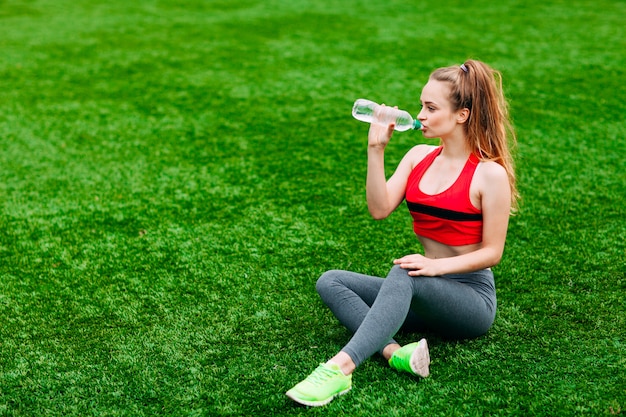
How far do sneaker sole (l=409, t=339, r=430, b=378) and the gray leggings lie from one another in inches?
4.0

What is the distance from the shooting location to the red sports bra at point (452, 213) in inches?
100

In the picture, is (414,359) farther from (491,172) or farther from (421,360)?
(491,172)

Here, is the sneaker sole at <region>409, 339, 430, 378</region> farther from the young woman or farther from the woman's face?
the woman's face

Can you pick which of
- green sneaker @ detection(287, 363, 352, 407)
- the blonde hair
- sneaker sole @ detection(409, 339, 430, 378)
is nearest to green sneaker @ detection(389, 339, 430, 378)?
sneaker sole @ detection(409, 339, 430, 378)

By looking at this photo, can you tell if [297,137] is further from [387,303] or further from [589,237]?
[387,303]

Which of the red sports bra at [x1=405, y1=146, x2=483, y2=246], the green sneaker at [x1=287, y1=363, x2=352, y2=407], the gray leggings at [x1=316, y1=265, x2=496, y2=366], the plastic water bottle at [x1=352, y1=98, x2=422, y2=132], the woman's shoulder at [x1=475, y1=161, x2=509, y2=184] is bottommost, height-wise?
the green sneaker at [x1=287, y1=363, x2=352, y2=407]

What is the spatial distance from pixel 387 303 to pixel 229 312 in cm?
88

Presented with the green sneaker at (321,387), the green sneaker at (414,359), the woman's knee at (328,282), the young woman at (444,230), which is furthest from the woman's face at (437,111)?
the green sneaker at (321,387)

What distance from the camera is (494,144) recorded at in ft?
8.57

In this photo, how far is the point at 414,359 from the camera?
2.43 meters

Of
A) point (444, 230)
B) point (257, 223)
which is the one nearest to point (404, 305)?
point (444, 230)

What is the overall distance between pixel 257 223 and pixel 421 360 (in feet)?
5.56

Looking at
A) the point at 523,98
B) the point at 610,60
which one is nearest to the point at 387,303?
the point at 523,98

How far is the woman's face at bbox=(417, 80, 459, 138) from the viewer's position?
8.42ft
